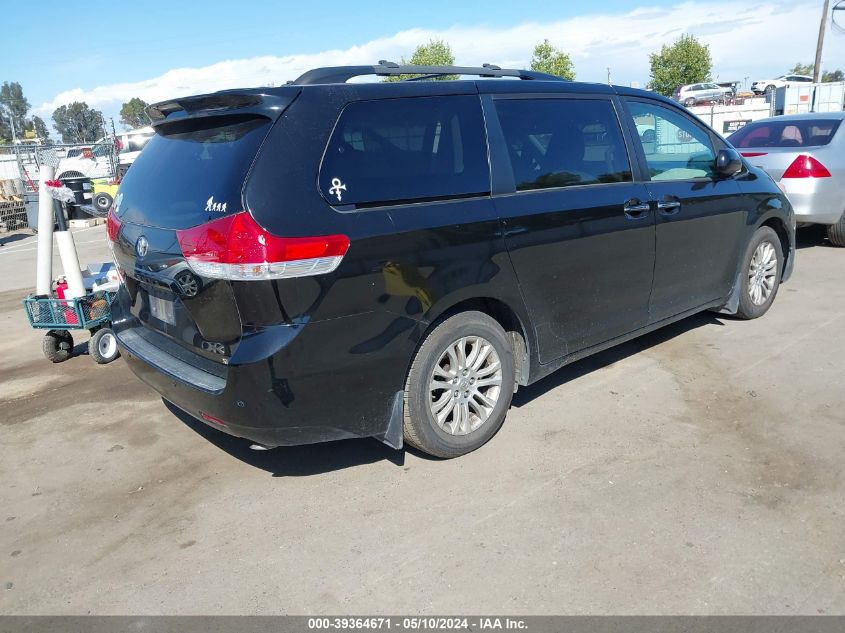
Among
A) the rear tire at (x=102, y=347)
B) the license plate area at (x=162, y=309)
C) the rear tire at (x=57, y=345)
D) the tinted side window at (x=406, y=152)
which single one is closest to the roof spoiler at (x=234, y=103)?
the tinted side window at (x=406, y=152)

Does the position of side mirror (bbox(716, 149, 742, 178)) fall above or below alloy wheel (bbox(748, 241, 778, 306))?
above

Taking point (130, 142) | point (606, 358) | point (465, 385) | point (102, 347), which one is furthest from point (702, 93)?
point (465, 385)

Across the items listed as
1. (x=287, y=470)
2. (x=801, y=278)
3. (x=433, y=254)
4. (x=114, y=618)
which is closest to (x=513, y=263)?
(x=433, y=254)

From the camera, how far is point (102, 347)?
543 cm

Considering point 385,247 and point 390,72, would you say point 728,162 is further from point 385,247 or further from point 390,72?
point 385,247

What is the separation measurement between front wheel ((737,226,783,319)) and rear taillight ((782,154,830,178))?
244 cm

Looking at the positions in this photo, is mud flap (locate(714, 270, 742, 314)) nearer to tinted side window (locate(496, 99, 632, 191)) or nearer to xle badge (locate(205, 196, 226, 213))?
tinted side window (locate(496, 99, 632, 191))

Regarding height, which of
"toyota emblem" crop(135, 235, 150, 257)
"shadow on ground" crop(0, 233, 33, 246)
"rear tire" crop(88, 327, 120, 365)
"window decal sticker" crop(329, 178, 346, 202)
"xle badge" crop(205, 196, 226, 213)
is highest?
"window decal sticker" crop(329, 178, 346, 202)

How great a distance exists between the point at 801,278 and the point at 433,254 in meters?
5.59

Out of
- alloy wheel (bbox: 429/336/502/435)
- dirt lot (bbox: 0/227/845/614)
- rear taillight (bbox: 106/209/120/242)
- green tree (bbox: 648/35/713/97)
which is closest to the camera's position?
dirt lot (bbox: 0/227/845/614)

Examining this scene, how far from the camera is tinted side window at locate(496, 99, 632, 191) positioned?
3.67 m

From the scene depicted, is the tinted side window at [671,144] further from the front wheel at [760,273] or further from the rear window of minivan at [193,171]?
the rear window of minivan at [193,171]

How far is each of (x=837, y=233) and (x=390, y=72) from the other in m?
7.20

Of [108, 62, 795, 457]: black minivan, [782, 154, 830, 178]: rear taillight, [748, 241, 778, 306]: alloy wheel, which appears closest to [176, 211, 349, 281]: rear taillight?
[108, 62, 795, 457]: black minivan
